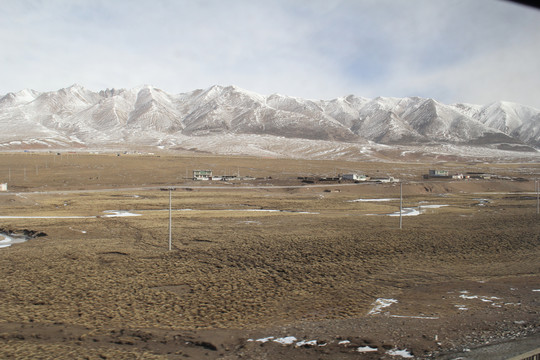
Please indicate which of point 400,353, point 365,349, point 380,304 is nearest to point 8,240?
point 380,304

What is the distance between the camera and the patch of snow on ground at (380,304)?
14.2 m

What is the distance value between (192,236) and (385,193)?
167 ft

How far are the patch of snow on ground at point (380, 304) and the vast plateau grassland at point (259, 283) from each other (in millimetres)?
285

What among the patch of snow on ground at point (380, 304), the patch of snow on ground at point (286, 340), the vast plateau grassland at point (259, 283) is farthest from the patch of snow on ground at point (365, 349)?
the patch of snow on ground at point (380, 304)

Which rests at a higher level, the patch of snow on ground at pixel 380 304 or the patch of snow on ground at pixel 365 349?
the patch of snow on ground at pixel 365 349

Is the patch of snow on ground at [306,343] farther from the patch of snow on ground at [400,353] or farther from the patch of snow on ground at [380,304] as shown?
the patch of snow on ground at [380,304]

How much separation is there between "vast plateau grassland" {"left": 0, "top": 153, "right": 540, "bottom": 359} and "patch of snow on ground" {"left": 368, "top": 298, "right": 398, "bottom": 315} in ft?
0.94

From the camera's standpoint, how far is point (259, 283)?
17.8 m

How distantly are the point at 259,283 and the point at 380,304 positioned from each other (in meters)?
5.46

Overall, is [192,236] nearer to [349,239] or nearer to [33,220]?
[349,239]

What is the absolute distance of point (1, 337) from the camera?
11.7 meters

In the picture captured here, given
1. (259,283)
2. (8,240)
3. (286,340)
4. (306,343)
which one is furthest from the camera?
(8,240)

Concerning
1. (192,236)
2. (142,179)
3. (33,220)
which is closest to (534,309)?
(192,236)

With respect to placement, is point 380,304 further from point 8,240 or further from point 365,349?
point 8,240
